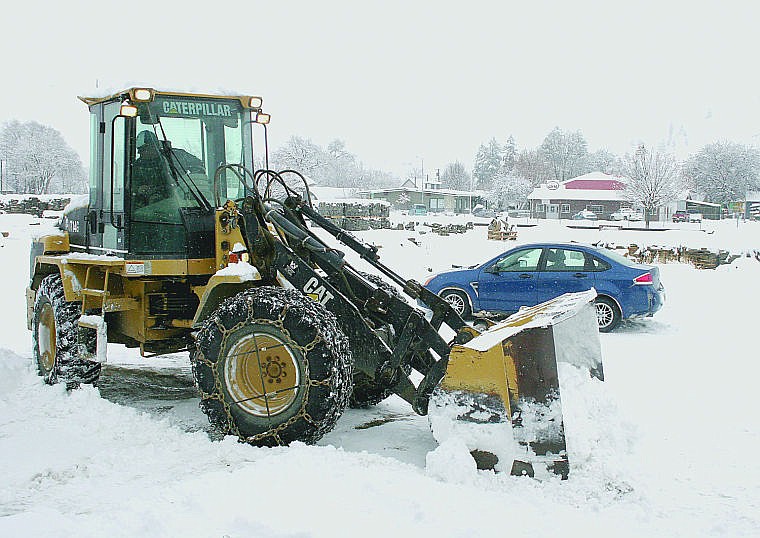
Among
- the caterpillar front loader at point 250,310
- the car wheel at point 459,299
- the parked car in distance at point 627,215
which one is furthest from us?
the parked car in distance at point 627,215

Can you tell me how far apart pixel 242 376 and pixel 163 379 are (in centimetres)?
294

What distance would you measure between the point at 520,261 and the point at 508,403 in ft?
24.7

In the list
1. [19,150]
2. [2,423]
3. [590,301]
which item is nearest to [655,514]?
[590,301]

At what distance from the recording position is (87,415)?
653cm

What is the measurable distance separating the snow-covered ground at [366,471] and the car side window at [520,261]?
3763mm

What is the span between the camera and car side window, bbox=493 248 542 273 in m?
12.2

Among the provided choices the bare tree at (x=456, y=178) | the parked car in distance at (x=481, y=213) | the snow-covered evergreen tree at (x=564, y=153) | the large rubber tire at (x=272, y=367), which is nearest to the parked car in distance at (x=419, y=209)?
the parked car in distance at (x=481, y=213)

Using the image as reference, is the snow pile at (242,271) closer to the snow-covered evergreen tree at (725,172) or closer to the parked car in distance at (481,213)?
the parked car in distance at (481,213)

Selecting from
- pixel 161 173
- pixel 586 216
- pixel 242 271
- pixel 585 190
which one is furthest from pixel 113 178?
pixel 585 190

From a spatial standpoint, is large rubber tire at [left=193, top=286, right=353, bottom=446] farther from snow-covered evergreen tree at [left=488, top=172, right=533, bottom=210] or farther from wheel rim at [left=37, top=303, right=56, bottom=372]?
snow-covered evergreen tree at [left=488, top=172, right=533, bottom=210]

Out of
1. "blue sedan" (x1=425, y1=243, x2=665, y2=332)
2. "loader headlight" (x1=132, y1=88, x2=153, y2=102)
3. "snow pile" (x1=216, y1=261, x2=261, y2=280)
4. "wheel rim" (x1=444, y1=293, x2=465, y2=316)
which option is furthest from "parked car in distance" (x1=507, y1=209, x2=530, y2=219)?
"snow pile" (x1=216, y1=261, x2=261, y2=280)

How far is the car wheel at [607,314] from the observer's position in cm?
1159

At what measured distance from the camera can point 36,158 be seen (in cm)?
8406

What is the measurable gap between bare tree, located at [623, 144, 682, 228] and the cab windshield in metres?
56.6
